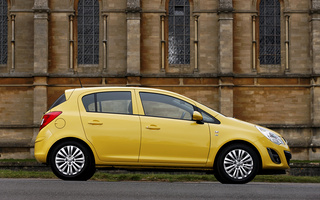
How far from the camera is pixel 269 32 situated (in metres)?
29.4

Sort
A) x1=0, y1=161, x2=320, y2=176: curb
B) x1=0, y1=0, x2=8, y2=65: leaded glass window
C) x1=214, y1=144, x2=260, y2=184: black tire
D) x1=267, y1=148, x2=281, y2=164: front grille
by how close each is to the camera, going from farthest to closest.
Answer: x1=0, y1=0, x2=8, y2=65: leaded glass window < x1=0, y1=161, x2=320, y2=176: curb < x1=267, y1=148, x2=281, y2=164: front grille < x1=214, y1=144, x2=260, y2=184: black tire

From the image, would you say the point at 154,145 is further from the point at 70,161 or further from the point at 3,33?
the point at 3,33

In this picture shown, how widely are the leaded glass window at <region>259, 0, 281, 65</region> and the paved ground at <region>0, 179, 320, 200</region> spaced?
21.0 metres

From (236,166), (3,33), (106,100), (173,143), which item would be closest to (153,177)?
(106,100)

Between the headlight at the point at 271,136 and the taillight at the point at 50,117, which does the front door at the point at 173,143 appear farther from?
the taillight at the point at 50,117

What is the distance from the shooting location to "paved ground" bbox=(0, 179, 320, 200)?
7.41 m

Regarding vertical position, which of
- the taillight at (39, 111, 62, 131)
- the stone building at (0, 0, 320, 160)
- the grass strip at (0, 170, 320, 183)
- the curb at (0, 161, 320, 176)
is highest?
the stone building at (0, 0, 320, 160)

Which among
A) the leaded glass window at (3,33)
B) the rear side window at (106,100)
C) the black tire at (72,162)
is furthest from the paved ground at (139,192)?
the leaded glass window at (3,33)

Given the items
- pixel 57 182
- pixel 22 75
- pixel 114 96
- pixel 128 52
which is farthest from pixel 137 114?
pixel 22 75

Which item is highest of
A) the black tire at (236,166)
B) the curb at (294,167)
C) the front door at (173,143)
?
the front door at (173,143)

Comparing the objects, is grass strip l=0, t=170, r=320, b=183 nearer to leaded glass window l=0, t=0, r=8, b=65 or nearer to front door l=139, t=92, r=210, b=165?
front door l=139, t=92, r=210, b=165

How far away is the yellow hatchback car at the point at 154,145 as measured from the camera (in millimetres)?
8664

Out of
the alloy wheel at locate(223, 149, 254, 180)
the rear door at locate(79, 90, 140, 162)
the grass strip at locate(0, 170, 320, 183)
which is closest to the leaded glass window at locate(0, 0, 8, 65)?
the grass strip at locate(0, 170, 320, 183)

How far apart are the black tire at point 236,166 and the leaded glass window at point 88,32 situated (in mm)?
21041
